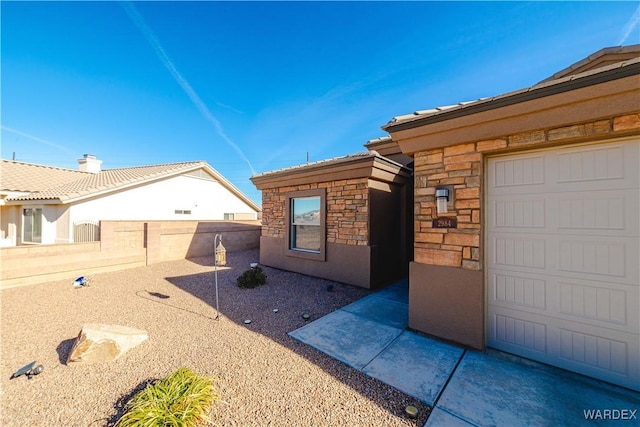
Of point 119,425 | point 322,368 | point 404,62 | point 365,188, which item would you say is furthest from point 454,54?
point 119,425

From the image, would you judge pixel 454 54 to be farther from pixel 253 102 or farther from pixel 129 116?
pixel 129 116

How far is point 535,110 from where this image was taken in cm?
305

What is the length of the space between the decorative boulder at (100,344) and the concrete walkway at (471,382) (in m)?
2.62

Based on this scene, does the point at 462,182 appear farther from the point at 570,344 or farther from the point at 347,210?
the point at 347,210

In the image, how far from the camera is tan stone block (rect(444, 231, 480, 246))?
3.50 meters

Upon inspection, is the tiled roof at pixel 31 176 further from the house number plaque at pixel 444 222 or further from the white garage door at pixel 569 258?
the white garage door at pixel 569 258

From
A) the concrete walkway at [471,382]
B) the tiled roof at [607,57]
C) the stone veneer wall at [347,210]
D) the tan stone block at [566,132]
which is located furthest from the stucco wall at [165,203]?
the tiled roof at [607,57]

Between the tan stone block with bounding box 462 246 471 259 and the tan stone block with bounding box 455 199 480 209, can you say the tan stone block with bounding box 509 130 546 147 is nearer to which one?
the tan stone block with bounding box 455 199 480 209

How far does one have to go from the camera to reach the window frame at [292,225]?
723cm

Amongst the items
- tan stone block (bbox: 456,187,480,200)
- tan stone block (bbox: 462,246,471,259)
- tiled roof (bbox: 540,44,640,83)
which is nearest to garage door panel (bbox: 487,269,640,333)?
→ tan stone block (bbox: 462,246,471,259)

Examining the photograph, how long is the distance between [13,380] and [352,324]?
15.7 feet

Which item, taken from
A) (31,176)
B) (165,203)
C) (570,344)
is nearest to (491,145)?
(570,344)

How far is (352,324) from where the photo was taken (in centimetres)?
443

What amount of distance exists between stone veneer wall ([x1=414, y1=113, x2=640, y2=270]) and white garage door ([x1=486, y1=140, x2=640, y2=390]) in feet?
0.78
